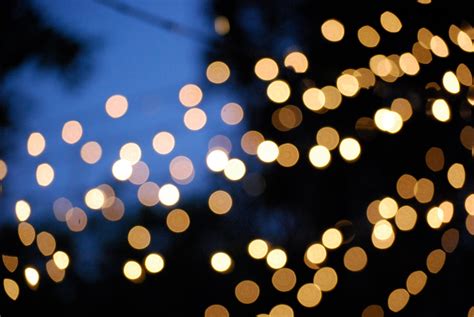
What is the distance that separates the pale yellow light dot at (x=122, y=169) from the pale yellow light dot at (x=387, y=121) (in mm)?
211

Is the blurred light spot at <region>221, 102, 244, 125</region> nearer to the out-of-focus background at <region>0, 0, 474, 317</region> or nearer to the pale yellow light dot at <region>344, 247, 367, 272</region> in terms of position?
the out-of-focus background at <region>0, 0, 474, 317</region>

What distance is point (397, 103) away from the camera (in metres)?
0.53

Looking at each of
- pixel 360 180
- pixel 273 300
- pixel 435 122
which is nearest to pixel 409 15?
pixel 435 122

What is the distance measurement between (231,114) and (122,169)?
11cm

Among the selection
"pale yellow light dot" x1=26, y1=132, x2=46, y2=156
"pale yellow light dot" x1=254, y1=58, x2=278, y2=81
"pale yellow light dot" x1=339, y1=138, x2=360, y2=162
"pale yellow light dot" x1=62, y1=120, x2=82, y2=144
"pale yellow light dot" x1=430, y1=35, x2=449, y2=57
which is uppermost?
"pale yellow light dot" x1=430, y1=35, x2=449, y2=57

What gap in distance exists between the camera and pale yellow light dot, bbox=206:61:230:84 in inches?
22.2

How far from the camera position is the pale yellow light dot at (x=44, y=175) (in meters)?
0.60

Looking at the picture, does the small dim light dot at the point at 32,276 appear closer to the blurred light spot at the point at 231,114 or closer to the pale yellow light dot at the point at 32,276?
the pale yellow light dot at the point at 32,276

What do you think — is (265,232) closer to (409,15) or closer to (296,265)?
(296,265)

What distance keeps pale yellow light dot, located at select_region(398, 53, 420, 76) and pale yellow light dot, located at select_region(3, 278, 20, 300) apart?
15.1 inches

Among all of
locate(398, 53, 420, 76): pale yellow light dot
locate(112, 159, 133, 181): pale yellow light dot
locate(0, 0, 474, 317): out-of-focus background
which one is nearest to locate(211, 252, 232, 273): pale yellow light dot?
locate(0, 0, 474, 317): out-of-focus background

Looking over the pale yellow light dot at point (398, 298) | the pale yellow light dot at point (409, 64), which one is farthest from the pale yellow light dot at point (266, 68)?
the pale yellow light dot at point (398, 298)

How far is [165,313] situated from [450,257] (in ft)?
0.96

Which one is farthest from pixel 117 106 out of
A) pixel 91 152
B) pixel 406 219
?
pixel 406 219
